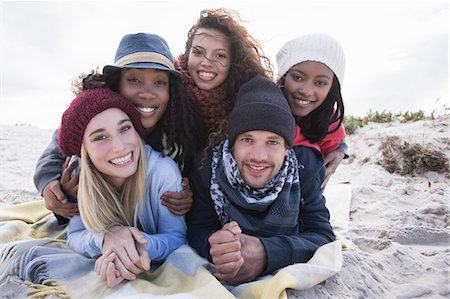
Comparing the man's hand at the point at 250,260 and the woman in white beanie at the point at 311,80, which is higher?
the woman in white beanie at the point at 311,80

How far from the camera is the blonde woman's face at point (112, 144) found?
2568 mm

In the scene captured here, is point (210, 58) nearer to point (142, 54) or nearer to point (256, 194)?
point (142, 54)

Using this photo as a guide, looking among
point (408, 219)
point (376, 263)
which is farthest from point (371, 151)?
point (376, 263)

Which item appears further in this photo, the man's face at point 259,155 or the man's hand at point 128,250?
the man's face at point 259,155

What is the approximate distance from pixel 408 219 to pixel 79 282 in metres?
2.66

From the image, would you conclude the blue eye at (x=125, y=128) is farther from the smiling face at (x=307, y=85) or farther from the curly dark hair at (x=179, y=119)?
the smiling face at (x=307, y=85)

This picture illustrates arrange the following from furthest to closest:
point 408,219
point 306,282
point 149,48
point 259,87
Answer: point 408,219, point 149,48, point 259,87, point 306,282

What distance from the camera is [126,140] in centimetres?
262

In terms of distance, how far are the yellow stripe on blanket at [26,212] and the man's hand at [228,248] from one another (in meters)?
2.01

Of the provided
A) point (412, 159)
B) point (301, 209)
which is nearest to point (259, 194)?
point (301, 209)

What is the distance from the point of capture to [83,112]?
259 centimetres

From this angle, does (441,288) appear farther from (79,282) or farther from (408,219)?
(79,282)

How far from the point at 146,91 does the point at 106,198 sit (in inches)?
29.7

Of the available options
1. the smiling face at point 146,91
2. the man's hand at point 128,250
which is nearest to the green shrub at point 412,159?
the smiling face at point 146,91
